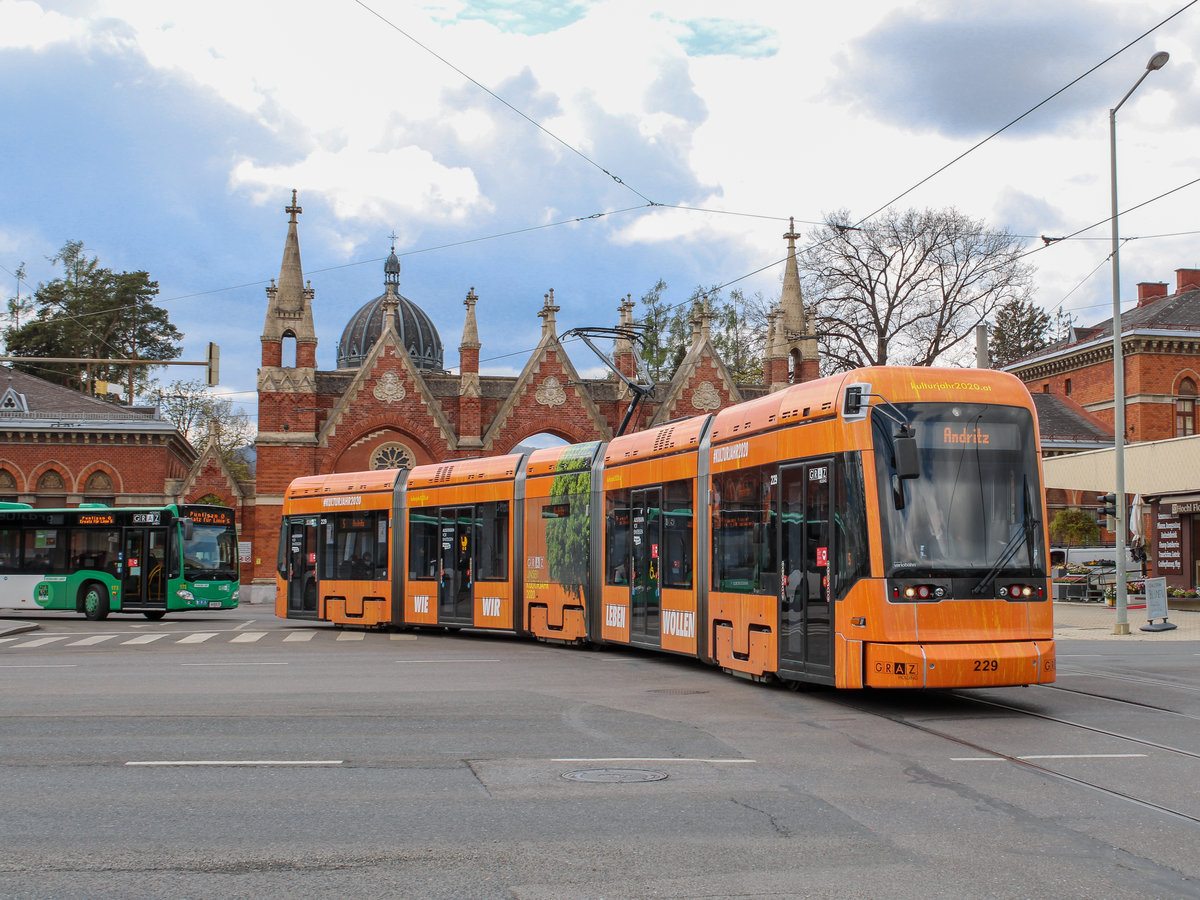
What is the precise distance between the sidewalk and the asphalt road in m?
10.0

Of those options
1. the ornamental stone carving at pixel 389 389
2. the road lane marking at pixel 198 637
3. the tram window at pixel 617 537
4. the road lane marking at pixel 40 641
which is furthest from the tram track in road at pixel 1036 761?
the ornamental stone carving at pixel 389 389

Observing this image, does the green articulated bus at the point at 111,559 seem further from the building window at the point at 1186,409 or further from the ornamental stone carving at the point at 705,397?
the building window at the point at 1186,409

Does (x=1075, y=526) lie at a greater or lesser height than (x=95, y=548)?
greater

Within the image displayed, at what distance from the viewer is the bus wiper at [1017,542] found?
11.0m

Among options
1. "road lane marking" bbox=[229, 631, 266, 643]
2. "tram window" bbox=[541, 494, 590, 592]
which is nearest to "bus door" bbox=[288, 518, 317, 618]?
"road lane marking" bbox=[229, 631, 266, 643]

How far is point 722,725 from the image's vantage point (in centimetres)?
1029

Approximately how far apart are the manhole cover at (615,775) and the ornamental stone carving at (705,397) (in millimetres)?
39690

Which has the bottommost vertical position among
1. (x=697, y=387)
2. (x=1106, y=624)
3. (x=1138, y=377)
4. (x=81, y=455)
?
(x=1106, y=624)

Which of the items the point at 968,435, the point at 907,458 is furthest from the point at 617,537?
the point at 907,458

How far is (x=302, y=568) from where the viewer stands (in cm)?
2472

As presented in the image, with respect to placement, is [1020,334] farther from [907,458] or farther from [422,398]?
[907,458]

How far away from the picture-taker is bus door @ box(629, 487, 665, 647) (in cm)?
1596

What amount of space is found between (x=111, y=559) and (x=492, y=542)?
13040 millimetres

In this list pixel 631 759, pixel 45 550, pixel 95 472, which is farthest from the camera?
pixel 95 472
